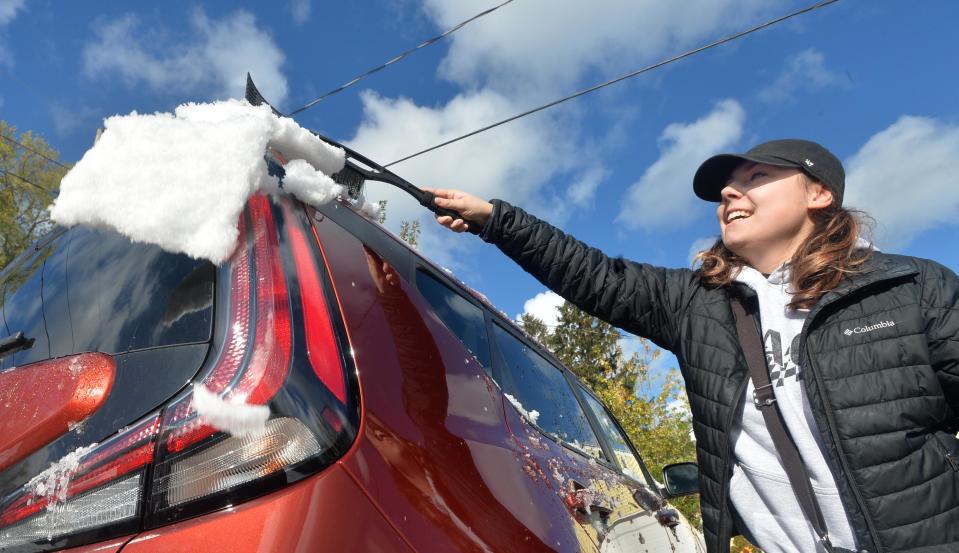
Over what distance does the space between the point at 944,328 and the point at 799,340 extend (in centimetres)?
32

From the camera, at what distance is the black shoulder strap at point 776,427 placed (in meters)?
1.54

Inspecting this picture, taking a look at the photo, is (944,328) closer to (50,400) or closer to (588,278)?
(588,278)

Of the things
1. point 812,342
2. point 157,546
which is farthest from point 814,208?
point 157,546

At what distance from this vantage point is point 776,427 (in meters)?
1.61

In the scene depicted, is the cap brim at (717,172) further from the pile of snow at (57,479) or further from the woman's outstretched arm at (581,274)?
the pile of snow at (57,479)

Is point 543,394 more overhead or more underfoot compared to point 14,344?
more overhead

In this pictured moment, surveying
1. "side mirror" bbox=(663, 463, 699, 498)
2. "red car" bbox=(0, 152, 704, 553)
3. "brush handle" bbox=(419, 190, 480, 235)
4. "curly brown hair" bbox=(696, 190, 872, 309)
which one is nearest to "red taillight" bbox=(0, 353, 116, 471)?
"red car" bbox=(0, 152, 704, 553)

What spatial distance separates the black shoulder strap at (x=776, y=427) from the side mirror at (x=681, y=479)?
6.05 feet

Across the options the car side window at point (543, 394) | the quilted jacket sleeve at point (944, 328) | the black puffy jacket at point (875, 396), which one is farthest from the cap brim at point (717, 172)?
the car side window at point (543, 394)

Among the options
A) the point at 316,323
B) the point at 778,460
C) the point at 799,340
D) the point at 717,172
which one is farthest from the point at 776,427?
the point at 316,323

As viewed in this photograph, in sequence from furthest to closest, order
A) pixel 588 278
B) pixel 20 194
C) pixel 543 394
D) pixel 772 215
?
pixel 20 194 → pixel 543 394 → pixel 588 278 → pixel 772 215

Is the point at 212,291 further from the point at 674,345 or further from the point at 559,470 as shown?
the point at 674,345

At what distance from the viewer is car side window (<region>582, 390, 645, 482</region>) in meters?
3.13

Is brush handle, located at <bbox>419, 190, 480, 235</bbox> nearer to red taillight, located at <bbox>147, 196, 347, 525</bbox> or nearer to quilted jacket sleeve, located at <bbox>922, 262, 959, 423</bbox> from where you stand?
red taillight, located at <bbox>147, 196, 347, 525</bbox>
